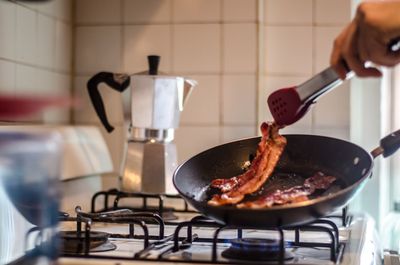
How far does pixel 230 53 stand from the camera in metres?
1.44

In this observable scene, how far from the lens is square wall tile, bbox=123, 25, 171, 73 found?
1.46 metres

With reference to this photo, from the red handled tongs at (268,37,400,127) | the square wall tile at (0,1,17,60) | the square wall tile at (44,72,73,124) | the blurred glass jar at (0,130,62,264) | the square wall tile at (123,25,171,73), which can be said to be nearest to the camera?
the blurred glass jar at (0,130,62,264)

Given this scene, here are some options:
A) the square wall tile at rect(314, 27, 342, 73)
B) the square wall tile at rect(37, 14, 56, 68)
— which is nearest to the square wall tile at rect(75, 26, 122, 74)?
the square wall tile at rect(37, 14, 56, 68)

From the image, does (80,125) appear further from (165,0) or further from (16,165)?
(16,165)

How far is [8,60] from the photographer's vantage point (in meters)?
1.18

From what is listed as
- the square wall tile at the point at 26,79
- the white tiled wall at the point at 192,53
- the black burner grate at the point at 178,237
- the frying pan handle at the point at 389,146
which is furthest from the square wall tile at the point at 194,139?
the frying pan handle at the point at 389,146

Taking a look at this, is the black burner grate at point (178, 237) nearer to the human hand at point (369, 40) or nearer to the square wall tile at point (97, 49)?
the human hand at point (369, 40)

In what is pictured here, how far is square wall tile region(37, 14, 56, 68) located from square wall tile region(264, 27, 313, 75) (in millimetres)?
469

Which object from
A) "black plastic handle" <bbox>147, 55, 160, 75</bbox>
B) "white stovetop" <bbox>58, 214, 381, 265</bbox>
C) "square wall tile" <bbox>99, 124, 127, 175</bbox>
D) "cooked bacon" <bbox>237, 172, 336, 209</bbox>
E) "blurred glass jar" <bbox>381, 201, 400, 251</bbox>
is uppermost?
"black plastic handle" <bbox>147, 55, 160, 75</bbox>

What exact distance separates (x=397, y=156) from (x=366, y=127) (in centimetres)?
14

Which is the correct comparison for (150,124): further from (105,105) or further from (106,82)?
(105,105)

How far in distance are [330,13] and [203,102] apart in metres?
0.35

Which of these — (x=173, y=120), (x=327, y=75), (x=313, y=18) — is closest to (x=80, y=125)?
(x=173, y=120)

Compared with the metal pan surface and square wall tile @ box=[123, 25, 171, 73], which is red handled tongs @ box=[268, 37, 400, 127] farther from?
square wall tile @ box=[123, 25, 171, 73]
